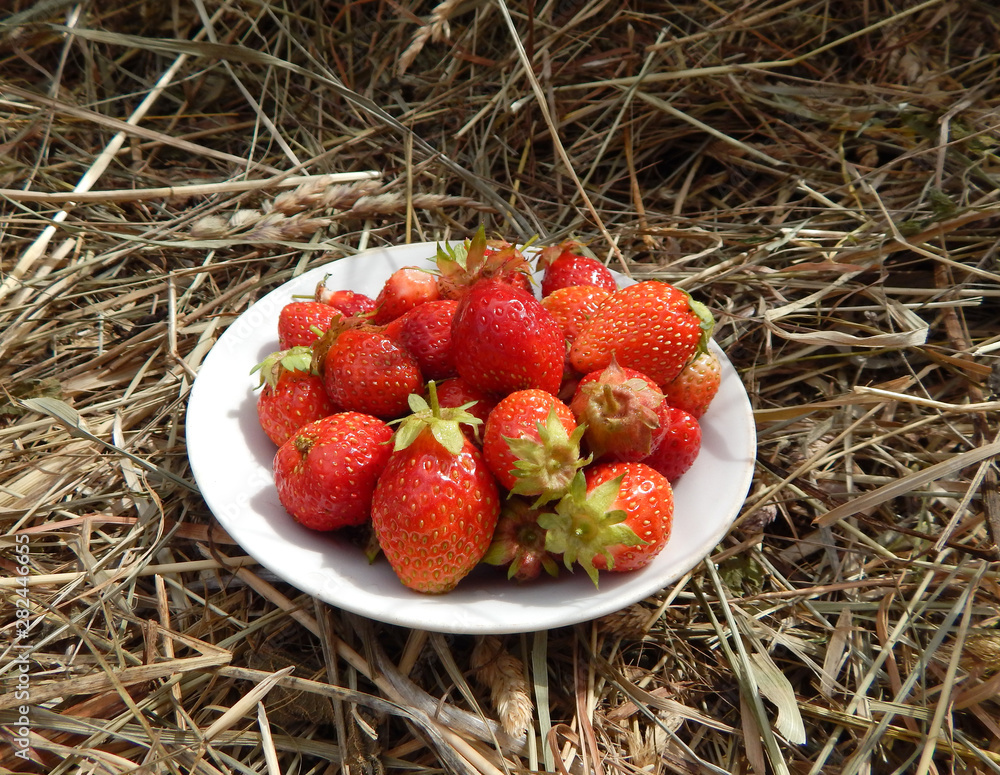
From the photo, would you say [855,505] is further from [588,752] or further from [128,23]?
[128,23]

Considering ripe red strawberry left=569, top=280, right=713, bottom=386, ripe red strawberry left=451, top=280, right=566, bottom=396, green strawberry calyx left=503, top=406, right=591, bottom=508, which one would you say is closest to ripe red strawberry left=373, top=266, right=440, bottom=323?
ripe red strawberry left=451, top=280, right=566, bottom=396

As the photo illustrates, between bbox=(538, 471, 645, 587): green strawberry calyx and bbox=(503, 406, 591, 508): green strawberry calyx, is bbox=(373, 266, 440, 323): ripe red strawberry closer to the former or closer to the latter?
bbox=(503, 406, 591, 508): green strawberry calyx

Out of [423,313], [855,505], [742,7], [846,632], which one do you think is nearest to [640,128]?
[742,7]

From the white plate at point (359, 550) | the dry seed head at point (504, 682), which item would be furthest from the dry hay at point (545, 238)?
the white plate at point (359, 550)

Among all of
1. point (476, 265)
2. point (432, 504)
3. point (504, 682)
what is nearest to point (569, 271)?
point (476, 265)

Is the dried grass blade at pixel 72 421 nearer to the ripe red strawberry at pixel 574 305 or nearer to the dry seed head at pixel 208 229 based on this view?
the dry seed head at pixel 208 229

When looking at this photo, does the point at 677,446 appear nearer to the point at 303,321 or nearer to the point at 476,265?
the point at 476,265
